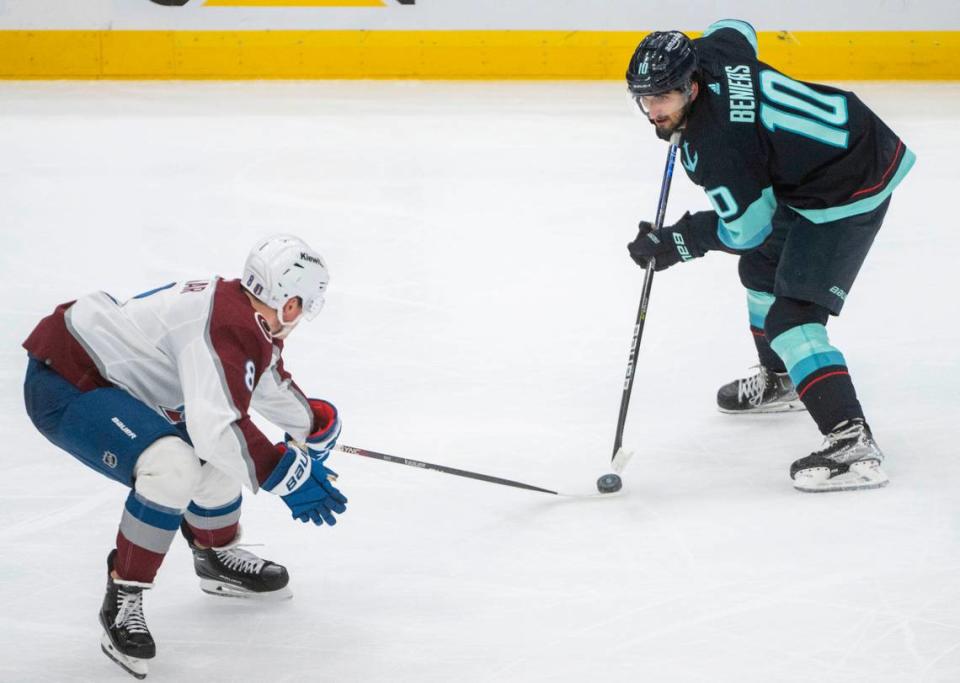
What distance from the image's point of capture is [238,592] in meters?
2.49

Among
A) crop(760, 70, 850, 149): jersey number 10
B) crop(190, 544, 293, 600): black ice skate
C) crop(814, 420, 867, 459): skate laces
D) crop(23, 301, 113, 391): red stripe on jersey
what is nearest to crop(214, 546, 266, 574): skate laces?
crop(190, 544, 293, 600): black ice skate

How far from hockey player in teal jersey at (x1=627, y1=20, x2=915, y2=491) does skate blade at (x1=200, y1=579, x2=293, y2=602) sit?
1238 mm

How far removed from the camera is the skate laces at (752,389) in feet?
11.3

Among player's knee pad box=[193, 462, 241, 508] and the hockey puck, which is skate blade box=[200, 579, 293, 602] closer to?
player's knee pad box=[193, 462, 241, 508]

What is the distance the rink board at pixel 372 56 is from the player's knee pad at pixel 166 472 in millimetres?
6241

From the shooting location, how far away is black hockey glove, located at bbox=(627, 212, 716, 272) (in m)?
3.07

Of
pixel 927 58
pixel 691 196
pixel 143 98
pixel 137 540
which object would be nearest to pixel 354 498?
pixel 137 540

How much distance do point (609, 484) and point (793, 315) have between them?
593mm

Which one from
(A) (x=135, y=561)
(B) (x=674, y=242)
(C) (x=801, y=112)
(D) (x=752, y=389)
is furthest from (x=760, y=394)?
(A) (x=135, y=561)

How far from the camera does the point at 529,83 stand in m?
8.09

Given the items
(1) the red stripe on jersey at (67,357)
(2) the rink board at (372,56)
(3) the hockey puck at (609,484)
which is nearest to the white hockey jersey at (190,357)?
(1) the red stripe on jersey at (67,357)

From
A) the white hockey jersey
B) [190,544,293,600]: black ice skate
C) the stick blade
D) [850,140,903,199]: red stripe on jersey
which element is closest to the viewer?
the white hockey jersey

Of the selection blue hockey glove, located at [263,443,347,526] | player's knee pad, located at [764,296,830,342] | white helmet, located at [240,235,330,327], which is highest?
white helmet, located at [240,235,330,327]

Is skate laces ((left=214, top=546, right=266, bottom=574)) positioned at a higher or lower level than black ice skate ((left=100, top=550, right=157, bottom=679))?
lower
